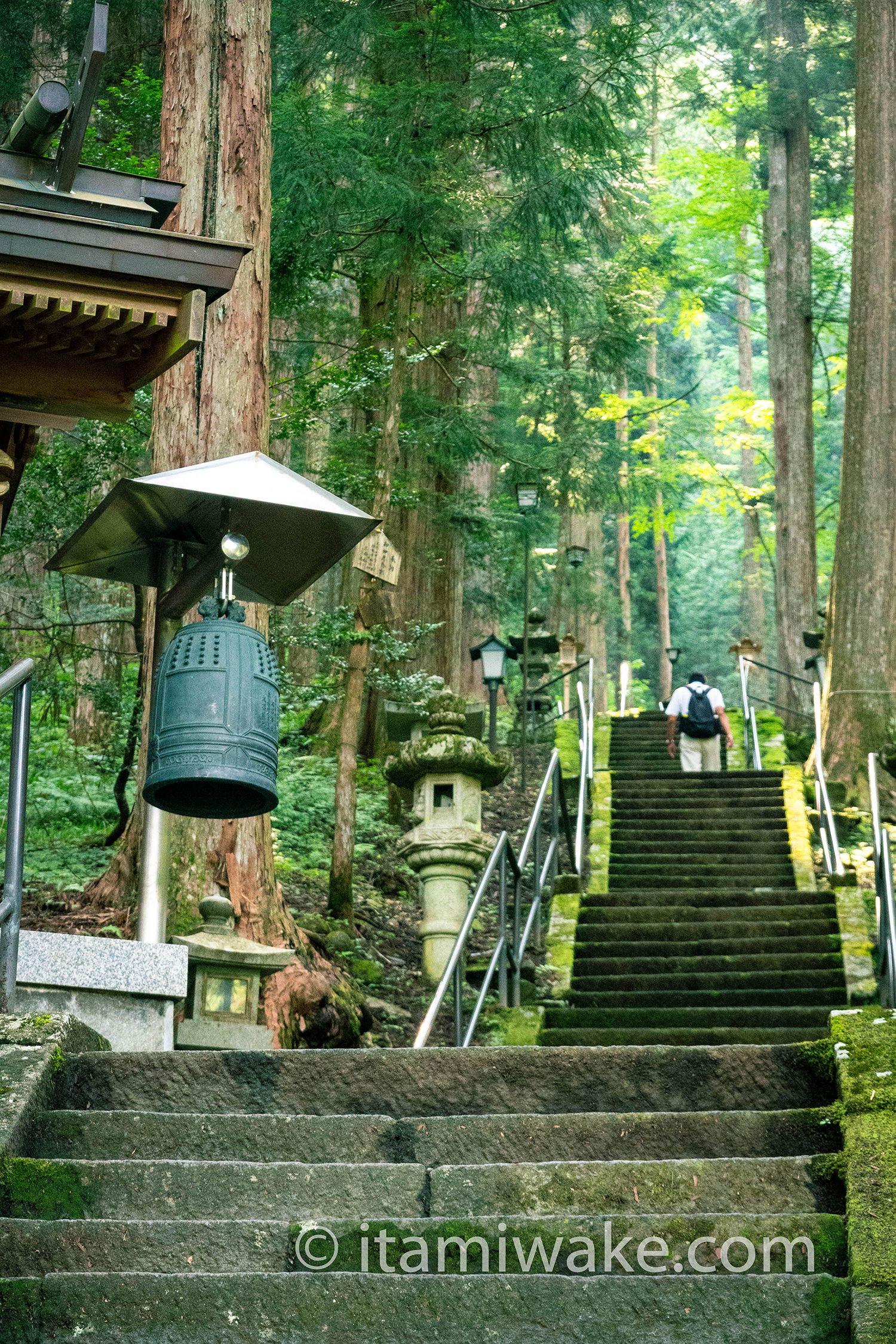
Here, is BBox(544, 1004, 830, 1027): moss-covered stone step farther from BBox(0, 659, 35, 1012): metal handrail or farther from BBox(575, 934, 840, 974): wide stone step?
BBox(0, 659, 35, 1012): metal handrail

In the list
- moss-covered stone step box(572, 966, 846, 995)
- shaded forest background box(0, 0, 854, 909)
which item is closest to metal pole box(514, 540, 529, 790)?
shaded forest background box(0, 0, 854, 909)

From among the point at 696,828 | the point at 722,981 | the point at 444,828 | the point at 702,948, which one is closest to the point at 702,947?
the point at 702,948

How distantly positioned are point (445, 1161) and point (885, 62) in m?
14.6

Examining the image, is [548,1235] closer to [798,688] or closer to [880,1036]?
[880,1036]

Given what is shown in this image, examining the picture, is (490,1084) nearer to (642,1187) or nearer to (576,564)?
(642,1187)

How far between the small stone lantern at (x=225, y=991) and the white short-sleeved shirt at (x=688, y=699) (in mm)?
8396

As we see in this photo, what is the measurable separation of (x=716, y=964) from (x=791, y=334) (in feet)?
42.8

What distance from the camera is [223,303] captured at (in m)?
7.66

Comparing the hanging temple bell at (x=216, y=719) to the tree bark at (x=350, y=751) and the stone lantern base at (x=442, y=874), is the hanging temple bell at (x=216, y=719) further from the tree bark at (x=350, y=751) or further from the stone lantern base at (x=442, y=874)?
the tree bark at (x=350, y=751)

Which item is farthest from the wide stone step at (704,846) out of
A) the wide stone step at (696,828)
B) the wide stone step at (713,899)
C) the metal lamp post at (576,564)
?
the metal lamp post at (576,564)

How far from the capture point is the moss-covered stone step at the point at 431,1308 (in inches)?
104

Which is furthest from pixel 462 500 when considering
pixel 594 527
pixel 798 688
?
pixel 594 527

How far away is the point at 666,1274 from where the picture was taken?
9.11ft

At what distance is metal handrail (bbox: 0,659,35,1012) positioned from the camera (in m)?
3.84
